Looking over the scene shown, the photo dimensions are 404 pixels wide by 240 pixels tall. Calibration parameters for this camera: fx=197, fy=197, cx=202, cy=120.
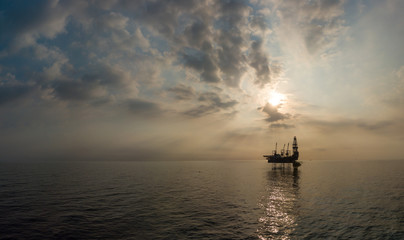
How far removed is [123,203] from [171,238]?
19986mm

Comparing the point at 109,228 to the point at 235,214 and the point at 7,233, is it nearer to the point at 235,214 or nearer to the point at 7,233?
the point at 7,233

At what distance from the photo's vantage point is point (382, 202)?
135ft

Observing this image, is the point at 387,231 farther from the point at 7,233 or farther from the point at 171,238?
the point at 7,233

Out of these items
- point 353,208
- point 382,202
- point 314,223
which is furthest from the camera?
point 382,202

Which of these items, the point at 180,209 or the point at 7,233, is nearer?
the point at 7,233

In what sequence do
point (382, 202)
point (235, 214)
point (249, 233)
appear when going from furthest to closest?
point (382, 202) → point (235, 214) → point (249, 233)

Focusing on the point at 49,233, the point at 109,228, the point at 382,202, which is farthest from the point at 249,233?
the point at 382,202

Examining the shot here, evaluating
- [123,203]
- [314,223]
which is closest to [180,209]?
[123,203]

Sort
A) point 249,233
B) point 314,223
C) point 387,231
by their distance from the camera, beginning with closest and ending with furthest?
1. point 249,233
2. point 387,231
3. point 314,223

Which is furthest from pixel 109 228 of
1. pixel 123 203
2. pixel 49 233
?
pixel 123 203

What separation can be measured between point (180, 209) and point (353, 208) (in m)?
31.4

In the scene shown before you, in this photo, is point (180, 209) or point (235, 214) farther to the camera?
point (180, 209)

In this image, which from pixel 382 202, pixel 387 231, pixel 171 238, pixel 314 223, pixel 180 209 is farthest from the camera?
pixel 382 202

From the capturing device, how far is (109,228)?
2402cm
